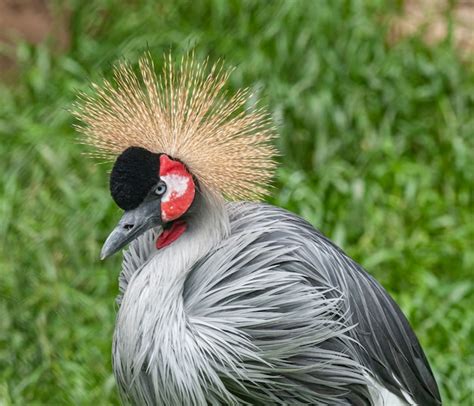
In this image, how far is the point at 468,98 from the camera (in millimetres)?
4078

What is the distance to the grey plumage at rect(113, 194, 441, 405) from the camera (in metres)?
2.25

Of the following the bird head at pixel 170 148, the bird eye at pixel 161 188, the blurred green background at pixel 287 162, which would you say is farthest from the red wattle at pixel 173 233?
the blurred green background at pixel 287 162

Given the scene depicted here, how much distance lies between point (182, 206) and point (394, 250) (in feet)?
4.45

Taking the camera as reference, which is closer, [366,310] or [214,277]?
[214,277]

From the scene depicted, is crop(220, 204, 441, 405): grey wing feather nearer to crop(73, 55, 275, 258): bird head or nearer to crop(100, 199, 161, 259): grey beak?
crop(73, 55, 275, 258): bird head

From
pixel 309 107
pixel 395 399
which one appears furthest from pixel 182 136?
pixel 309 107

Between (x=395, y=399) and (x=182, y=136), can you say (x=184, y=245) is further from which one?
(x=395, y=399)

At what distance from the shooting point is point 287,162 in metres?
3.85

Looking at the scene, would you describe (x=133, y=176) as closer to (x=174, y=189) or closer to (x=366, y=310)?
(x=174, y=189)

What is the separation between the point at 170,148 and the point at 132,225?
19 centimetres

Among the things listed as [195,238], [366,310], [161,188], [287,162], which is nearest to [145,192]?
[161,188]

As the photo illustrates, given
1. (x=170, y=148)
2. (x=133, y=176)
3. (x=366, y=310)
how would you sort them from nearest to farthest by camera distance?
(x=133, y=176) < (x=170, y=148) < (x=366, y=310)

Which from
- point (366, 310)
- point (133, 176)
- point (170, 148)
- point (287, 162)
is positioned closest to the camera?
point (133, 176)

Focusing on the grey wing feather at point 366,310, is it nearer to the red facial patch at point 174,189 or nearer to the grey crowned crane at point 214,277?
the grey crowned crane at point 214,277
